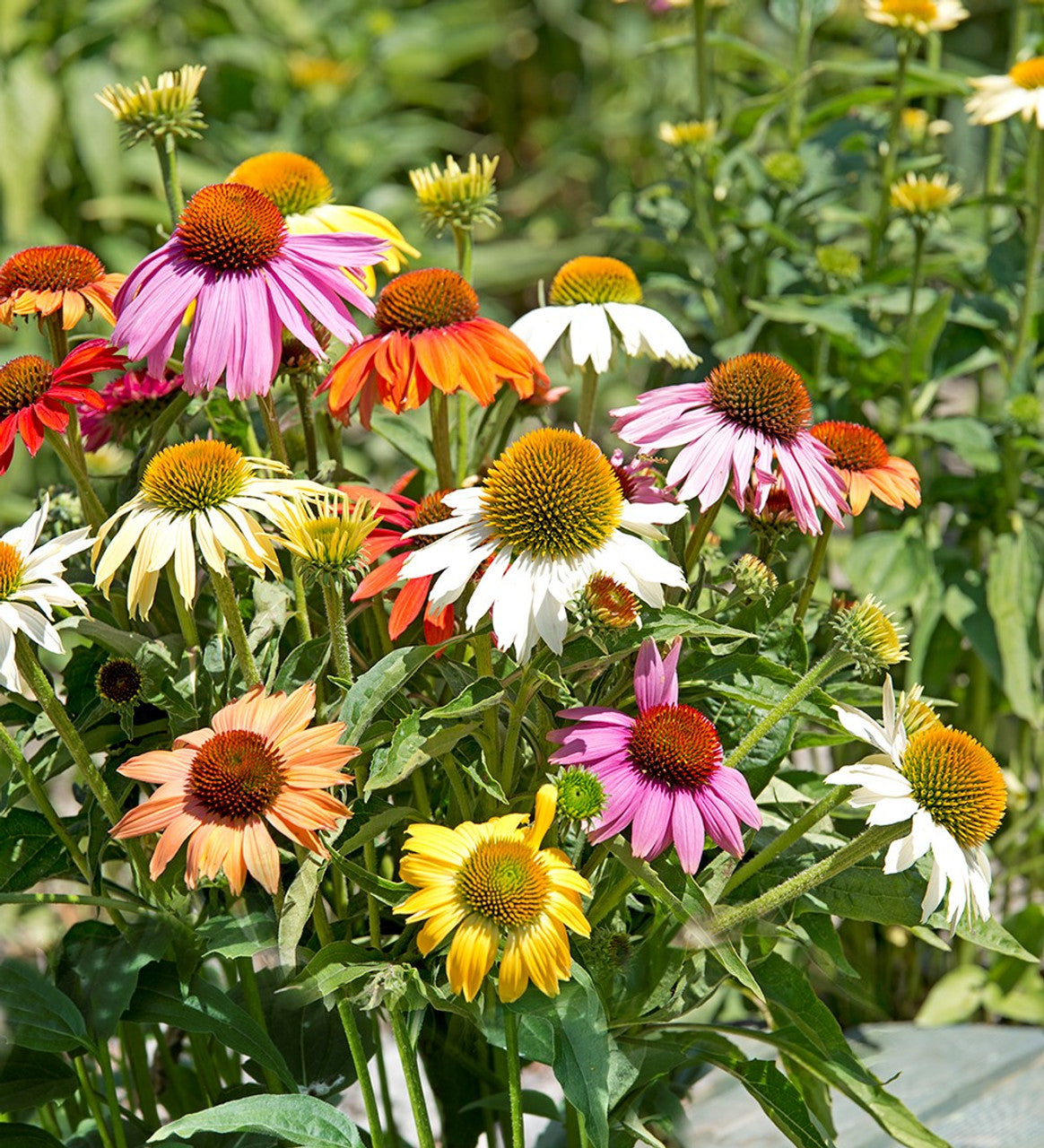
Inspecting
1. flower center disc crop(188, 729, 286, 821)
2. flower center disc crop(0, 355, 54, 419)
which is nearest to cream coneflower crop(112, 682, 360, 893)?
flower center disc crop(188, 729, 286, 821)

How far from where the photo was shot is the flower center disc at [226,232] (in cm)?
70

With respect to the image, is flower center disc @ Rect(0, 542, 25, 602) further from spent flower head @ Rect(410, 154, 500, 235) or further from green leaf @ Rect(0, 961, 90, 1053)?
spent flower head @ Rect(410, 154, 500, 235)

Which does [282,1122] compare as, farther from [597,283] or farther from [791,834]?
[597,283]

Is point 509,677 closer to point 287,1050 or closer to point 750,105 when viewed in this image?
point 287,1050

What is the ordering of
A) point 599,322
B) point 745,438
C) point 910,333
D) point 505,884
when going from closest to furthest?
point 505,884 → point 745,438 → point 599,322 → point 910,333

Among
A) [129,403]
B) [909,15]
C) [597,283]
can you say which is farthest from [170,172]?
[909,15]

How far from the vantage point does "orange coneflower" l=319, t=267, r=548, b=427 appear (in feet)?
2.41

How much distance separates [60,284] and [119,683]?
223 mm

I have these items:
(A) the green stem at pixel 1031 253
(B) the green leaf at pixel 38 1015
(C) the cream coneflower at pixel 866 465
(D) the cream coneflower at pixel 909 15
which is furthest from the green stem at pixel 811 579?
(D) the cream coneflower at pixel 909 15

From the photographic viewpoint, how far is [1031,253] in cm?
132

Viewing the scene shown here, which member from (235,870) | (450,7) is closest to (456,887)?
(235,870)

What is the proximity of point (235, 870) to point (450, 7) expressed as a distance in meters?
3.10

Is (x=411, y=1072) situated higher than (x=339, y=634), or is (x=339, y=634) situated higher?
(x=339, y=634)

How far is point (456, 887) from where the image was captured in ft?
2.02
